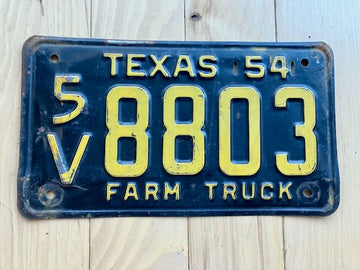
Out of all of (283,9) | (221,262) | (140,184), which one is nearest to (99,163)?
(140,184)

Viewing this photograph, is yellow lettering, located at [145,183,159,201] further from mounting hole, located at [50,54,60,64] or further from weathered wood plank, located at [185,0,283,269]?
mounting hole, located at [50,54,60,64]

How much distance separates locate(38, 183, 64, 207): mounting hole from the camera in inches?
18.7

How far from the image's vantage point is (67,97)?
48 centimetres

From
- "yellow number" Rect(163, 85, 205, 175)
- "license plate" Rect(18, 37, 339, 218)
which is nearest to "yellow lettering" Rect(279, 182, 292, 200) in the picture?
"license plate" Rect(18, 37, 339, 218)

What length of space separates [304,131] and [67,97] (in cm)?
31

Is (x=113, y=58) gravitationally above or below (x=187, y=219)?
above

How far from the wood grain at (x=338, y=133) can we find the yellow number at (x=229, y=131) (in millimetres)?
88

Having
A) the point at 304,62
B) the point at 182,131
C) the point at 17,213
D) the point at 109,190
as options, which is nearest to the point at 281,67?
the point at 304,62

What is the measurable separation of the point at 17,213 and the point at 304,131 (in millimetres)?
380

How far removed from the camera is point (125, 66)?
50cm

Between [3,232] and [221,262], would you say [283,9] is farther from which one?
[3,232]

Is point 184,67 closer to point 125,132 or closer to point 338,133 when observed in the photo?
point 125,132

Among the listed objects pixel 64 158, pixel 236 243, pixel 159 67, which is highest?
pixel 159 67

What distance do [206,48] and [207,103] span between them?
0.25ft
